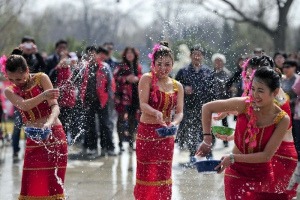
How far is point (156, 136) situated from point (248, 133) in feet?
5.47

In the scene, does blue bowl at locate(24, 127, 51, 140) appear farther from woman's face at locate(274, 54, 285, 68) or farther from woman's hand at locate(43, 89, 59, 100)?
woman's face at locate(274, 54, 285, 68)

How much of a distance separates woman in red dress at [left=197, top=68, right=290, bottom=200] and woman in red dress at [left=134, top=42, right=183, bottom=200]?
151 cm

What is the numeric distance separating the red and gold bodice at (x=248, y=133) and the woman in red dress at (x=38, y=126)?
176cm

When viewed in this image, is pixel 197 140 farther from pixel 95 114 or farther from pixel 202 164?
pixel 202 164

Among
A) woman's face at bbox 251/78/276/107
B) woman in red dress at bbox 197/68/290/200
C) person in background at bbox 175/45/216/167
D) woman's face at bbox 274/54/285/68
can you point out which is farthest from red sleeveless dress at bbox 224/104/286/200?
woman's face at bbox 274/54/285/68

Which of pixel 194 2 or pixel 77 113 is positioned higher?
pixel 194 2

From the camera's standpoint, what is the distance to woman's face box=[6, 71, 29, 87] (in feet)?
16.1

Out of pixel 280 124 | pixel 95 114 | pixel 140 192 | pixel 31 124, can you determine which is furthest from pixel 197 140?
pixel 280 124

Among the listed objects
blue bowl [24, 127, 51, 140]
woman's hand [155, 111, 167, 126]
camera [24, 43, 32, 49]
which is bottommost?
blue bowl [24, 127, 51, 140]

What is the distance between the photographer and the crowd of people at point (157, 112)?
3859 mm

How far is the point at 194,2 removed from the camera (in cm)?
1248

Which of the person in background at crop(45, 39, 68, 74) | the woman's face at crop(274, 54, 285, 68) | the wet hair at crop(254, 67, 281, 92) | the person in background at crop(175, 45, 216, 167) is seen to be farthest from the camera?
the person in background at crop(45, 39, 68, 74)

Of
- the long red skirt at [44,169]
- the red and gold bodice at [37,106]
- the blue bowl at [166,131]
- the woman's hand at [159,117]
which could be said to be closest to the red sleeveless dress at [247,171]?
the blue bowl at [166,131]

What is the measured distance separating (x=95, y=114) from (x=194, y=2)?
14.0 ft
